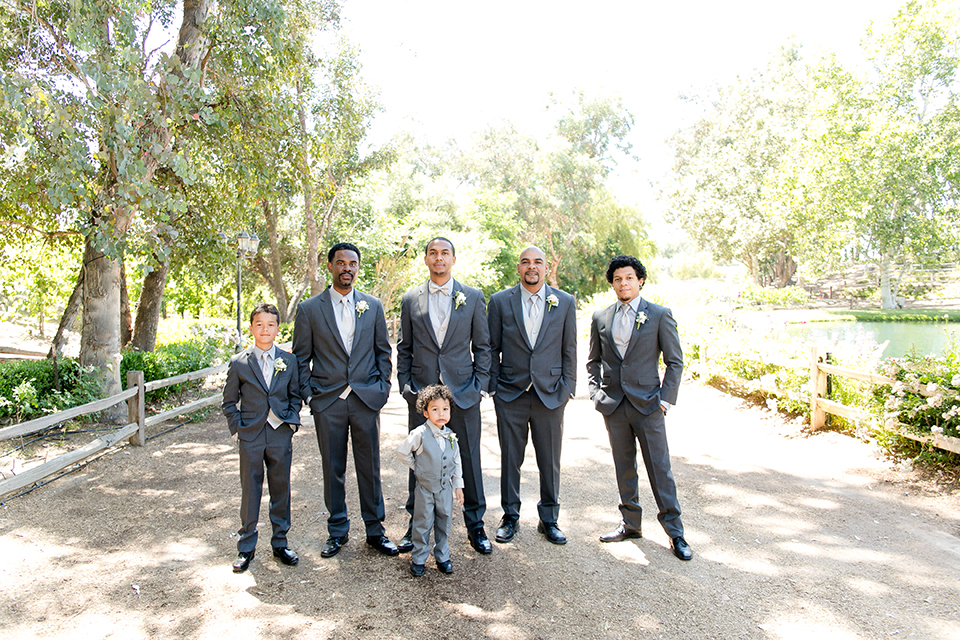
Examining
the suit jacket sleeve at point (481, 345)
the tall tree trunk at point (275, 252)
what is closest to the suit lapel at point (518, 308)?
the suit jacket sleeve at point (481, 345)

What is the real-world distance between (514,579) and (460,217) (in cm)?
3024

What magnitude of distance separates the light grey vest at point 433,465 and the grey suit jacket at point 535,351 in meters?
0.68

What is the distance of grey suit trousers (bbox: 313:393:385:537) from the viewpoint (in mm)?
4059

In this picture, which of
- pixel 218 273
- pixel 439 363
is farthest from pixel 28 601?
pixel 218 273

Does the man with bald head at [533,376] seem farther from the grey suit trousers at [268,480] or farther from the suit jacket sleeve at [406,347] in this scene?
the grey suit trousers at [268,480]

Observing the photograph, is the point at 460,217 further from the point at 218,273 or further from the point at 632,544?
the point at 632,544

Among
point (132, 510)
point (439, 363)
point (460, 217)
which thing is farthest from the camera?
point (460, 217)

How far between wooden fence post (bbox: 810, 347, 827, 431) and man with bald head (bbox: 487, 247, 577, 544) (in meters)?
4.47

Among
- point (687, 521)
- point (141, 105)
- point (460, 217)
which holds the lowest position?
point (687, 521)

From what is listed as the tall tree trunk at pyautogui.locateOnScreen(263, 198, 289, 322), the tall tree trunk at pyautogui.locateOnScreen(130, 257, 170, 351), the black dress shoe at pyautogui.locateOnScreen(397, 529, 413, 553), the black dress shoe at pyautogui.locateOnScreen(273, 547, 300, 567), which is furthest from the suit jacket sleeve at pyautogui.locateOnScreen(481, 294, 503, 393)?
the tall tree trunk at pyautogui.locateOnScreen(263, 198, 289, 322)

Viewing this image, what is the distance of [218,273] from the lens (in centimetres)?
1365

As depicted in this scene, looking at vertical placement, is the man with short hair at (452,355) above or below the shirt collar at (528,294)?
below

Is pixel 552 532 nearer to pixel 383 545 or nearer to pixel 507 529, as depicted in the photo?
pixel 507 529

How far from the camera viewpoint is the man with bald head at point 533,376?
14.2 feet
